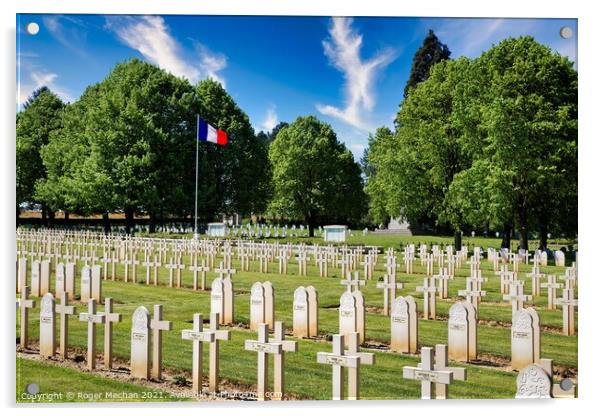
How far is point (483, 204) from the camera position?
11.6 m

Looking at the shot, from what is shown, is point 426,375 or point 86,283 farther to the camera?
point 86,283

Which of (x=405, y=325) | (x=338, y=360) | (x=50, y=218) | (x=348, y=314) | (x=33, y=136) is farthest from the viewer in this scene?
(x=50, y=218)

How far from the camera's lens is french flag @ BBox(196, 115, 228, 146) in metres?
11.2

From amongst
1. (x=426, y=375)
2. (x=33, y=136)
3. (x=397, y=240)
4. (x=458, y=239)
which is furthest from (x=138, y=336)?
(x=458, y=239)

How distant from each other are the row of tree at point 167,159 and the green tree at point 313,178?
0.02m

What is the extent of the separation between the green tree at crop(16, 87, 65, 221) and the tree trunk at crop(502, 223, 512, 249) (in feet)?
23.6

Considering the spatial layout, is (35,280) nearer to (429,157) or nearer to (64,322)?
(64,322)

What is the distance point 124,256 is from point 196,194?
2631 millimetres

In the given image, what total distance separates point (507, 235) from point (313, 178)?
3606mm

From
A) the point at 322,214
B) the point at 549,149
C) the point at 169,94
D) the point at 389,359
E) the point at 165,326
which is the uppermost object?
the point at 169,94

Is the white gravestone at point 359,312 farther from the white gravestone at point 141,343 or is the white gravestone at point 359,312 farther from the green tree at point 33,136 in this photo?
the green tree at point 33,136

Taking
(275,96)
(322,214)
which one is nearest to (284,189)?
(322,214)

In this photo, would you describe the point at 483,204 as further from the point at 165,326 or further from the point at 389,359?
the point at 165,326

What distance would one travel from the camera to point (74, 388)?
738cm
